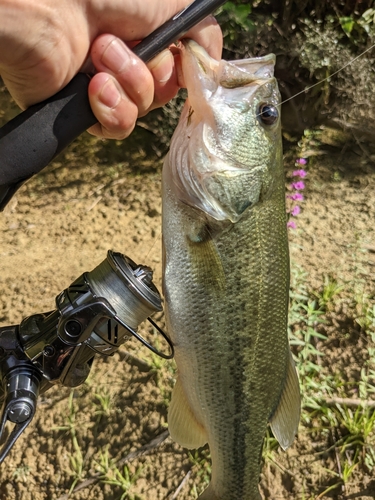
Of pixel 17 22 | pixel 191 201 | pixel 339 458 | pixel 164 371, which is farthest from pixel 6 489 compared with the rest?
pixel 17 22

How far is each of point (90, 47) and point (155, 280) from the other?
1.82 metres

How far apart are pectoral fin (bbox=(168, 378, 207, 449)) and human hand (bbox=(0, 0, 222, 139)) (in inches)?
39.1

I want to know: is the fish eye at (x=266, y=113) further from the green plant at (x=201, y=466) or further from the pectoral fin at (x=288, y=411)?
A: the green plant at (x=201, y=466)

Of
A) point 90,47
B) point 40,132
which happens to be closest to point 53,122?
point 40,132

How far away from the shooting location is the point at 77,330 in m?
1.42

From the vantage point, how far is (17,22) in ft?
4.60

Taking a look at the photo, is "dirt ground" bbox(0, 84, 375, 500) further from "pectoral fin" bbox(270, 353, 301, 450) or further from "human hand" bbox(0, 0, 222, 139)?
"human hand" bbox(0, 0, 222, 139)

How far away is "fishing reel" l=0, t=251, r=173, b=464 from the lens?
1.43m

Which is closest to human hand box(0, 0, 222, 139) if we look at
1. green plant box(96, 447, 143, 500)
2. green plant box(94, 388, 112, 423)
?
green plant box(94, 388, 112, 423)

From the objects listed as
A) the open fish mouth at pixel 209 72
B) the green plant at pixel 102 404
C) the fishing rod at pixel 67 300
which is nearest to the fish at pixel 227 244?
the open fish mouth at pixel 209 72

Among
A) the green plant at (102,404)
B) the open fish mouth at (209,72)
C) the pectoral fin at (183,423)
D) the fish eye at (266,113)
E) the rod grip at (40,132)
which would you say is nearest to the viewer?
the rod grip at (40,132)

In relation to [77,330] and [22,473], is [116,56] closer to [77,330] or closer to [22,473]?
[77,330]

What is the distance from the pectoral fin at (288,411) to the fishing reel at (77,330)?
23.2 inches

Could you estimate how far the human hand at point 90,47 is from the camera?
1.45m
